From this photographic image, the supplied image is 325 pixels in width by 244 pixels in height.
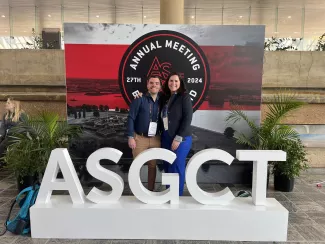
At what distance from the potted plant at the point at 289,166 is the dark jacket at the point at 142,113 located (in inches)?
83.5

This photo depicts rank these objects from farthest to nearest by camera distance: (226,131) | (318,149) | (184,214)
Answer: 1. (318,149)
2. (226,131)
3. (184,214)

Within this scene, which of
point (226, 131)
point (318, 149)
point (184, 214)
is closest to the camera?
point (184, 214)

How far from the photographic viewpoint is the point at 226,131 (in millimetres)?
4539

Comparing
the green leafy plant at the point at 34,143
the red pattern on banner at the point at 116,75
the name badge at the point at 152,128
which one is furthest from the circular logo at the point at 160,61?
the green leafy plant at the point at 34,143

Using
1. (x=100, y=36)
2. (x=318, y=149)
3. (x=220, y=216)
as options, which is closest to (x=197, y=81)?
(x=100, y=36)

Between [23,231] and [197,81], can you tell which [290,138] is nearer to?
[197,81]

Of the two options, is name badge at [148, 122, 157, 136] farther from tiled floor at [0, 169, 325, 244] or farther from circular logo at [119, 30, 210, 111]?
tiled floor at [0, 169, 325, 244]

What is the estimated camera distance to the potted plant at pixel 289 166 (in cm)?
432

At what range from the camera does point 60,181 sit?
2.91 metres

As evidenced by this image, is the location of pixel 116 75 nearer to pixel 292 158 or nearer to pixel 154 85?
pixel 154 85

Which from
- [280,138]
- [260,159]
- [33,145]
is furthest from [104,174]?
[280,138]

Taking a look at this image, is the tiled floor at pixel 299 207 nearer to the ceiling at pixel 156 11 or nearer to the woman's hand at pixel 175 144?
the woman's hand at pixel 175 144

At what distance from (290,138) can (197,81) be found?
1.68 meters

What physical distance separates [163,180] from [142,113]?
0.96 metres
